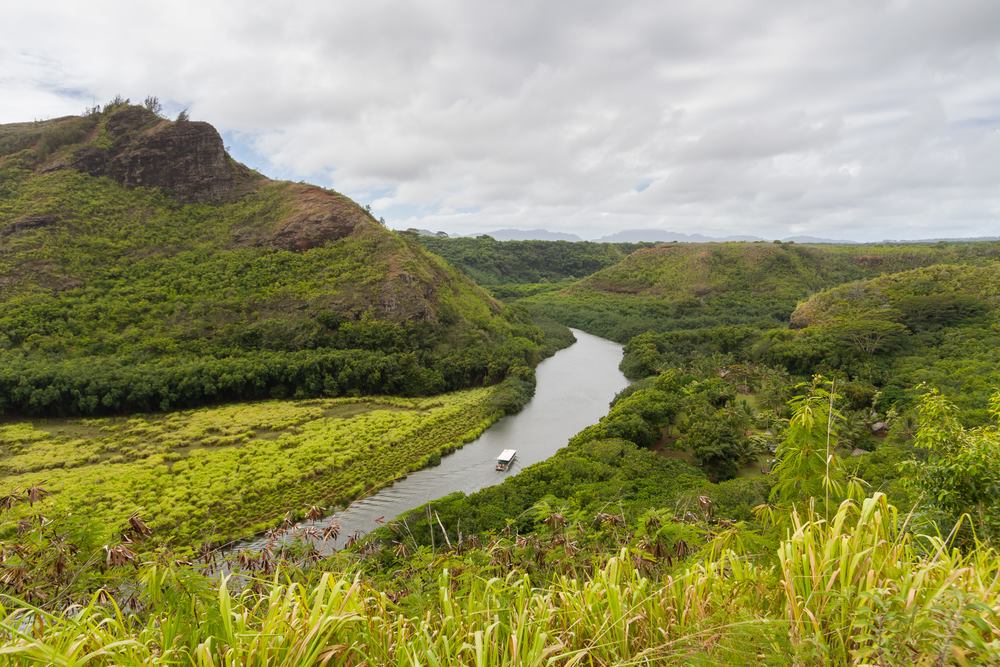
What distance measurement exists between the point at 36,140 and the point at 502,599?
7476 cm

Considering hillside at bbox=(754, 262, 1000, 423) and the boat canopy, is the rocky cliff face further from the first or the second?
hillside at bbox=(754, 262, 1000, 423)

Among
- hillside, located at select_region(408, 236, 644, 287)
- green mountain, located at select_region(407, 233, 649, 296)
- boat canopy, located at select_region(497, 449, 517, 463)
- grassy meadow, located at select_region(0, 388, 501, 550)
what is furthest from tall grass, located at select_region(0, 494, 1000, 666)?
hillside, located at select_region(408, 236, 644, 287)

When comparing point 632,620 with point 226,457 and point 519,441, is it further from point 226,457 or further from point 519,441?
point 519,441

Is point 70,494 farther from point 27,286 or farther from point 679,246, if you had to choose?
point 679,246

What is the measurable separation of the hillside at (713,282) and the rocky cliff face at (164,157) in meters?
51.1

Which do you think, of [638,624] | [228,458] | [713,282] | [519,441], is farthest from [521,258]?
[638,624]

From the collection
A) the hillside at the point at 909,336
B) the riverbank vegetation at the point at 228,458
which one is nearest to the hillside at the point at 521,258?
Answer: the hillside at the point at 909,336

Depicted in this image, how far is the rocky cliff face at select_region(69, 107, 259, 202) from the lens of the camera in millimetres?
51656

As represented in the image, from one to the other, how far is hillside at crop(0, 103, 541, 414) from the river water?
537cm

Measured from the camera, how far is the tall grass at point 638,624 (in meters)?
2.21

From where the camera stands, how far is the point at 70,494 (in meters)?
18.8

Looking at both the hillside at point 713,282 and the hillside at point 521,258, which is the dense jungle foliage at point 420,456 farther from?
the hillside at point 521,258

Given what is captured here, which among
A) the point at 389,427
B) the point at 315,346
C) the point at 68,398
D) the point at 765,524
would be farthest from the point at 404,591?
the point at 315,346

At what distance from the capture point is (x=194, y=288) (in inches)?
1662
